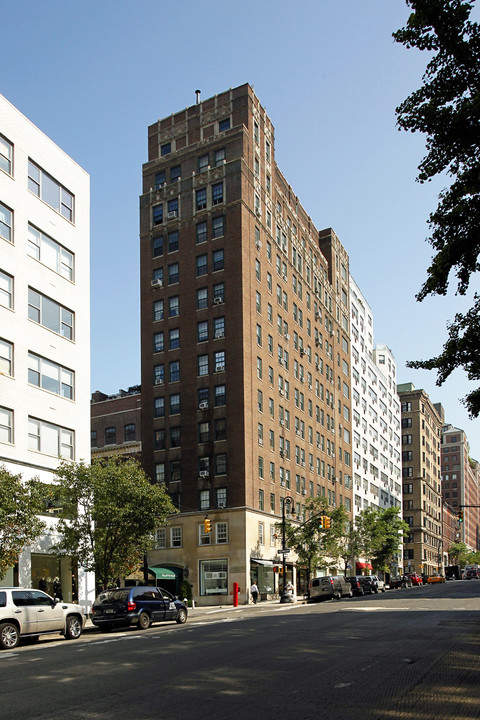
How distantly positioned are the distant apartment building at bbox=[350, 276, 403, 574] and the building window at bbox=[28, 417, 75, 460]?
62.2 metres

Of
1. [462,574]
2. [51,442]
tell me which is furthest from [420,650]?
[462,574]

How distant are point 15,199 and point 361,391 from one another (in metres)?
75.0

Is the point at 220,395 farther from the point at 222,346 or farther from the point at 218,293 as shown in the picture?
the point at 218,293

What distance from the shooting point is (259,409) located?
6400 cm

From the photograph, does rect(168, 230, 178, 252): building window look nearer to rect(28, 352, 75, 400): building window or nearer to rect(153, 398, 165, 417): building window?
rect(153, 398, 165, 417): building window

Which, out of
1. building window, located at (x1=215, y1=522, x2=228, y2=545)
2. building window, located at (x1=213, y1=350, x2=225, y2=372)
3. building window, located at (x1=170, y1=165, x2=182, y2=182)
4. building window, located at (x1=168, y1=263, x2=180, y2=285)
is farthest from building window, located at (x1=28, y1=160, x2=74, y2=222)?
building window, located at (x1=170, y1=165, x2=182, y2=182)

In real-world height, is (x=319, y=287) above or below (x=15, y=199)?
above

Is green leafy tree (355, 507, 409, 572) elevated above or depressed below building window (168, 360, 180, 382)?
below

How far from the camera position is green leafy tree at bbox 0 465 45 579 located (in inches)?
1053

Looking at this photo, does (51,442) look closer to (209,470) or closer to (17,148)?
(17,148)

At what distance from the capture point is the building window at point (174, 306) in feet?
219

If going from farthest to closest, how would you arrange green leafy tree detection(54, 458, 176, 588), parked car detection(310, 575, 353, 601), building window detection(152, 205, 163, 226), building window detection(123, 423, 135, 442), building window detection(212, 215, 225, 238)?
building window detection(123, 423, 135, 442) → building window detection(152, 205, 163, 226) → building window detection(212, 215, 225, 238) → parked car detection(310, 575, 353, 601) → green leafy tree detection(54, 458, 176, 588)

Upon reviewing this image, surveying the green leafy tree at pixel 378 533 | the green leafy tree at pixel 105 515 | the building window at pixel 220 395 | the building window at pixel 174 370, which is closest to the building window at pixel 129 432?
the building window at pixel 174 370

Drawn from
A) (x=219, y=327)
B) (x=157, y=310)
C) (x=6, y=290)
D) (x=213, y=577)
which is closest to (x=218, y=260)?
(x=219, y=327)
